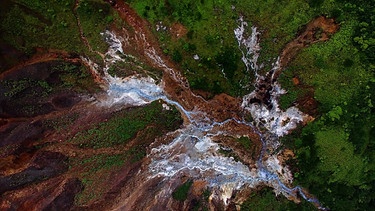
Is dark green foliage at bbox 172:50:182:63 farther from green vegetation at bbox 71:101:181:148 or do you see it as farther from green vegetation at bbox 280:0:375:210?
green vegetation at bbox 280:0:375:210

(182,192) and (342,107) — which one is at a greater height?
(342,107)

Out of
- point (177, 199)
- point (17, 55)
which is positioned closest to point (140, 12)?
point (17, 55)

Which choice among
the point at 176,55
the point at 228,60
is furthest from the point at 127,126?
the point at 228,60

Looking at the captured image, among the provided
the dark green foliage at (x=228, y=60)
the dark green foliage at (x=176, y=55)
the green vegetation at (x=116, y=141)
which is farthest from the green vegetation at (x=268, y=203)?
the dark green foliage at (x=176, y=55)

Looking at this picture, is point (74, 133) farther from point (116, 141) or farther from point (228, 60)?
point (228, 60)

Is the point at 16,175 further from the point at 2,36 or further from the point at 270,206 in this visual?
the point at 270,206

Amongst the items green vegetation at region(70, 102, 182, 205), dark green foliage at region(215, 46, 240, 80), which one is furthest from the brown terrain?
dark green foliage at region(215, 46, 240, 80)
